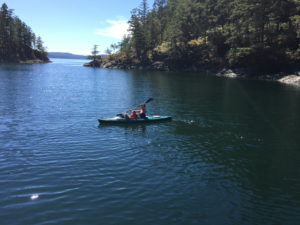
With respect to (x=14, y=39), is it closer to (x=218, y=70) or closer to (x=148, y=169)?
(x=218, y=70)

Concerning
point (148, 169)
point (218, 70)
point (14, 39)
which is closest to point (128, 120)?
point (148, 169)

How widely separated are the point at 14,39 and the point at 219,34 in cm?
11661

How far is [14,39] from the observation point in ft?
490

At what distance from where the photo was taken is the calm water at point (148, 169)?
462 inches

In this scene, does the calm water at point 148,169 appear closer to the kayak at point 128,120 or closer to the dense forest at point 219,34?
the kayak at point 128,120

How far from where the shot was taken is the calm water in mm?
11734

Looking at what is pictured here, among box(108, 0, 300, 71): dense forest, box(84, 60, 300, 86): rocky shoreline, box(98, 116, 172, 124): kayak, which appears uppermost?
box(108, 0, 300, 71): dense forest

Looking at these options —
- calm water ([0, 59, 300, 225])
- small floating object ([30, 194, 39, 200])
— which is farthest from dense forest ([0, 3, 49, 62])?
small floating object ([30, 194, 39, 200])

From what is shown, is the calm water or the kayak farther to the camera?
the kayak

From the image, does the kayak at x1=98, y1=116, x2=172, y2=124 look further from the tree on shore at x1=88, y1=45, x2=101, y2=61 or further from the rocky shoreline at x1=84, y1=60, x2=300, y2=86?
the tree on shore at x1=88, y1=45, x2=101, y2=61

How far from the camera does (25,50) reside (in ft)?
517

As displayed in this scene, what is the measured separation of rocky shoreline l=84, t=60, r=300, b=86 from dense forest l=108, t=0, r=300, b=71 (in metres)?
2.26

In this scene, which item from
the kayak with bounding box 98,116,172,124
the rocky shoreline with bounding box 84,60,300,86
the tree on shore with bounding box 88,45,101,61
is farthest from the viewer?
the tree on shore with bounding box 88,45,101,61

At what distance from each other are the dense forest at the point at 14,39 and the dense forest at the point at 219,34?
186 ft
